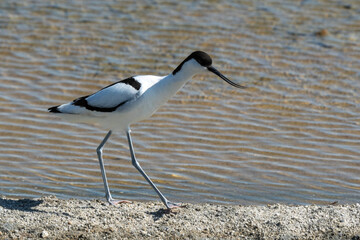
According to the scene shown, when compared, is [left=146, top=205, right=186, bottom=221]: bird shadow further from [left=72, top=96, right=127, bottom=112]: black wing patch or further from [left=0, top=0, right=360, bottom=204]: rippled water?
[left=72, top=96, right=127, bottom=112]: black wing patch

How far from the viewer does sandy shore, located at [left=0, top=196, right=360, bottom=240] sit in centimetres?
463

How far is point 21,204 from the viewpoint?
16.7ft

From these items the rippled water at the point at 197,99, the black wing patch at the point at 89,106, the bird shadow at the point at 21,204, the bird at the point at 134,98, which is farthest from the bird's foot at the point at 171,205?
the bird shadow at the point at 21,204

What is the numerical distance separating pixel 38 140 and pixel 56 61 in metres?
2.29

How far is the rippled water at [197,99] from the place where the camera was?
6008mm

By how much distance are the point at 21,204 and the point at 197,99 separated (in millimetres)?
3219

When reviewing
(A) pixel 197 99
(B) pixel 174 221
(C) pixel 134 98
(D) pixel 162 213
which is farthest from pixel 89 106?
(A) pixel 197 99

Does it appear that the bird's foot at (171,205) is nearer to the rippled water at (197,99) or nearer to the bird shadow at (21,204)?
the rippled water at (197,99)

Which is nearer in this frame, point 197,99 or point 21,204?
point 21,204

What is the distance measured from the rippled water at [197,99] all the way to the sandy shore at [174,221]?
1.90 feet

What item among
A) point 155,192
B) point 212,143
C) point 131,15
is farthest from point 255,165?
point 131,15

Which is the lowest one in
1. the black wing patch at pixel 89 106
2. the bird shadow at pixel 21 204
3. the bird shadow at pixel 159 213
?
the bird shadow at pixel 21 204

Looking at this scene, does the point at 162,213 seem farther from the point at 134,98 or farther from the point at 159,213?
the point at 134,98

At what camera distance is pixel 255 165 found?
6.36 meters
